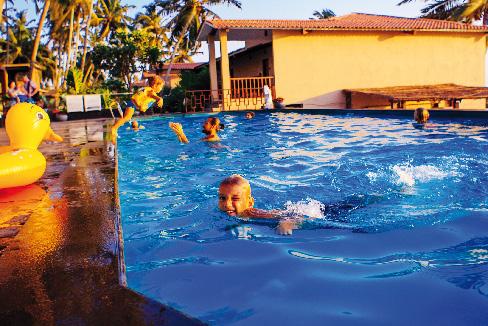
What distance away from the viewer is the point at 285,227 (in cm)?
310

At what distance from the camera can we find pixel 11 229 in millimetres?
2734

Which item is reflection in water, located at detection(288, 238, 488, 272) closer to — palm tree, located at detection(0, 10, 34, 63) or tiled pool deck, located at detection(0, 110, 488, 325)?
tiled pool deck, located at detection(0, 110, 488, 325)

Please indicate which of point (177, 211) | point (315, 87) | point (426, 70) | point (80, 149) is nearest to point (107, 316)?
point (177, 211)

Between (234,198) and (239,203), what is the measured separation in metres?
0.07

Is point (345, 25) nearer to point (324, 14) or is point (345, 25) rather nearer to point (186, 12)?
point (186, 12)

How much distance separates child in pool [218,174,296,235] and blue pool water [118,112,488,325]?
3.4 inches

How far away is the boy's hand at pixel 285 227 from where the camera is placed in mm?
3071

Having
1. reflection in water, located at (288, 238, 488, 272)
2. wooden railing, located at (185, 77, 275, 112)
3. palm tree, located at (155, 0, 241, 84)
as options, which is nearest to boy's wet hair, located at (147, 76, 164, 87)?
reflection in water, located at (288, 238, 488, 272)

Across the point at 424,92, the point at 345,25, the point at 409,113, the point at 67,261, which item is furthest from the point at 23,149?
the point at 345,25

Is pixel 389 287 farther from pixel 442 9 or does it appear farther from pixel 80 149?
pixel 442 9

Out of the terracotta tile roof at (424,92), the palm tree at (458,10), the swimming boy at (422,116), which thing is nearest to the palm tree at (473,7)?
the palm tree at (458,10)

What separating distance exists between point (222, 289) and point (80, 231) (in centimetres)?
92

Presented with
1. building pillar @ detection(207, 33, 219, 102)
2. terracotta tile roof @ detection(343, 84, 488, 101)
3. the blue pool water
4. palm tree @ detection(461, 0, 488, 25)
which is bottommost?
the blue pool water

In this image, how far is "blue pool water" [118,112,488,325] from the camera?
1.95 metres
